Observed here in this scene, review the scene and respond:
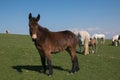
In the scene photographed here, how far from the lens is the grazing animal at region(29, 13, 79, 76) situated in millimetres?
12156

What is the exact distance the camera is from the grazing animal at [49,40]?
12.2 meters

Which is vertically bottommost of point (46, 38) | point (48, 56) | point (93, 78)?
point (93, 78)

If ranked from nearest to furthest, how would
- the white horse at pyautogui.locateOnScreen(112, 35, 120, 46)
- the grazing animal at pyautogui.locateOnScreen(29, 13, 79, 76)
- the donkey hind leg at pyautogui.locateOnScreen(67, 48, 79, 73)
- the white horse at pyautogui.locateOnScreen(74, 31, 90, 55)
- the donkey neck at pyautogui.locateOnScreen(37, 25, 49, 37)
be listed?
the grazing animal at pyautogui.locateOnScreen(29, 13, 79, 76)
the donkey neck at pyautogui.locateOnScreen(37, 25, 49, 37)
the donkey hind leg at pyautogui.locateOnScreen(67, 48, 79, 73)
the white horse at pyautogui.locateOnScreen(74, 31, 90, 55)
the white horse at pyautogui.locateOnScreen(112, 35, 120, 46)

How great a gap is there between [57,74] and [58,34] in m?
2.19

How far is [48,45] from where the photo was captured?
1281cm

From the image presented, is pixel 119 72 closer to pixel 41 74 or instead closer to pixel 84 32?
pixel 41 74

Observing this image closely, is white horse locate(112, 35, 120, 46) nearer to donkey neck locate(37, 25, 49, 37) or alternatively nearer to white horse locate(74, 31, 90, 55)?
white horse locate(74, 31, 90, 55)

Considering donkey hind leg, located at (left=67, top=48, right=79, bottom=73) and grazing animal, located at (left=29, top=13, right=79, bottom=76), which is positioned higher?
grazing animal, located at (left=29, top=13, right=79, bottom=76)

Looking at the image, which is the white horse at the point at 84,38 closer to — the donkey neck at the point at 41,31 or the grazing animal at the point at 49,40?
the grazing animal at the point at 49,40

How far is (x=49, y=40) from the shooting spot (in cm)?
1298

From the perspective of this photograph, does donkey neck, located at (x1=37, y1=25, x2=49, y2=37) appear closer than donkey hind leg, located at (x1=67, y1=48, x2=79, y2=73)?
Yes

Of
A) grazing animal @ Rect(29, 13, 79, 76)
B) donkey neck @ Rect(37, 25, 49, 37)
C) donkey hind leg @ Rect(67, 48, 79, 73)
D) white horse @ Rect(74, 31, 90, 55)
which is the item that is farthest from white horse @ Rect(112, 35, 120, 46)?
donkey neck @ Rect(37, 25, 49, 37)

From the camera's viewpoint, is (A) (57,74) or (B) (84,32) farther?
(B) (84,32)

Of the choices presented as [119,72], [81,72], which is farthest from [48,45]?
[119,72]
